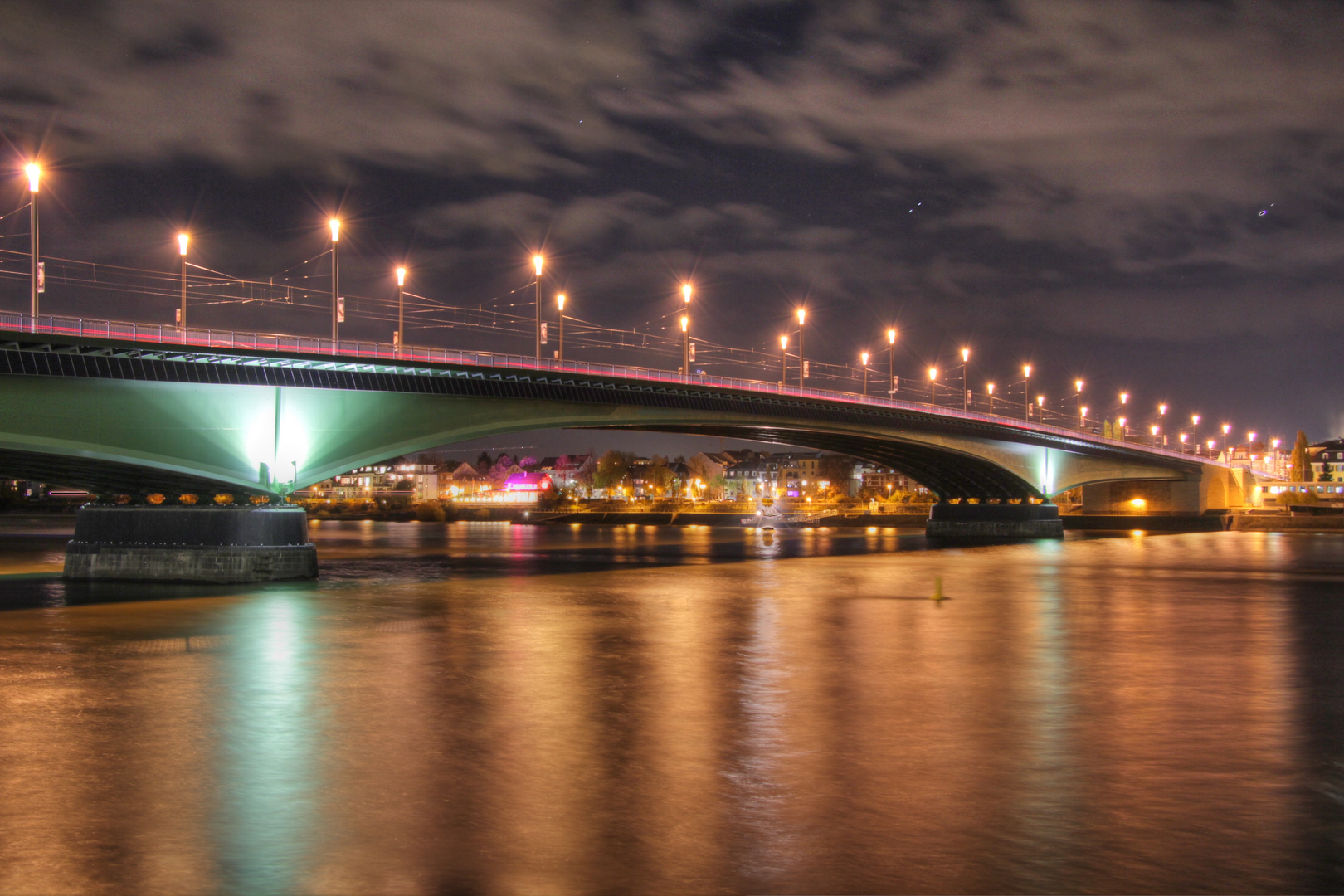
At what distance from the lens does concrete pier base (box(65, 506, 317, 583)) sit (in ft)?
138

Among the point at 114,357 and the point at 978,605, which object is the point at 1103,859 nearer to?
the point at 978,605

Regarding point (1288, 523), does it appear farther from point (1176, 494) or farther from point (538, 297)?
point (538, 297)

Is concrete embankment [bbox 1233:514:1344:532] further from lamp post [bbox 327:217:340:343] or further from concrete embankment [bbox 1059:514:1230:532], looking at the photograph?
lamp post [bbox 327:217:340:343]

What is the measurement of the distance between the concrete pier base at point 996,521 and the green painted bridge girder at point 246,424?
146 feet

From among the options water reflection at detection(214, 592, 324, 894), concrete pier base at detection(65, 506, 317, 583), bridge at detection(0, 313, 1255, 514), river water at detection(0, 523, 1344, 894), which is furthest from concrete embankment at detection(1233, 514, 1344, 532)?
water reflection at detection(214, 592, 324, 894)

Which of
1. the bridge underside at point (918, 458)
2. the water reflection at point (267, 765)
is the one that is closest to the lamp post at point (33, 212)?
the water reflection at point (267, 765)

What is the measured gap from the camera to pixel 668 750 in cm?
1435

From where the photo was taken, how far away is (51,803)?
1180 cm

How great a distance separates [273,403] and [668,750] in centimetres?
3572

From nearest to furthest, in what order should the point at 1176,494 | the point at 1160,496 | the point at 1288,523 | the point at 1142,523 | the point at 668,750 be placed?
1. the point at 668,750
2. the point at 1288,523
3. the point at 1142,523
4. the point at 1176,494
5. the point at 1160,496

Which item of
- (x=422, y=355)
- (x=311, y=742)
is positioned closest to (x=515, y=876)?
(x=311, y=742)

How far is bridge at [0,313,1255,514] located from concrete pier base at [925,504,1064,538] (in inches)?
1210

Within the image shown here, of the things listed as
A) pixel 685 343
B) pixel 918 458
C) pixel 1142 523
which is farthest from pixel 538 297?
pixel 1142 523

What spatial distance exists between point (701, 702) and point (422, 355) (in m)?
34.6
